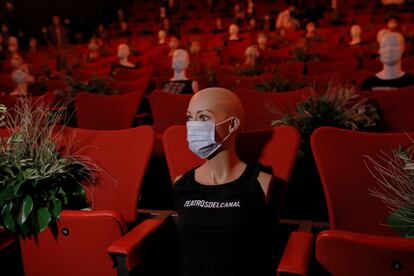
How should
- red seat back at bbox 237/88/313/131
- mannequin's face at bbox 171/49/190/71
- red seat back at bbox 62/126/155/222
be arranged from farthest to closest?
mannequin's face at bbox 171/49/190/71 < red seat back at bbox 237/88/313/131 < red seat back at bbox 62/126/155/222

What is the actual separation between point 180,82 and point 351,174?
2.48 meters

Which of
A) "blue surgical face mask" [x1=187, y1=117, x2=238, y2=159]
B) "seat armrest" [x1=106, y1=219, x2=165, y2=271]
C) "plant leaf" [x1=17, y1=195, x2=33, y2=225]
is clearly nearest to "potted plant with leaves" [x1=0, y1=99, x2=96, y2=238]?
"plant leaf" [x1=17, y1=195, x2=33, y2=225]

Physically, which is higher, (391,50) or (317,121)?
(391,50)

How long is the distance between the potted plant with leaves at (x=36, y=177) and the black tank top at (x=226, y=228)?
1.39ft

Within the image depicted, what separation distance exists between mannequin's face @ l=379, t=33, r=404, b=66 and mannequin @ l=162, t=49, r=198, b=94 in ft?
4.75

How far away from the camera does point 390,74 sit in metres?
3.40

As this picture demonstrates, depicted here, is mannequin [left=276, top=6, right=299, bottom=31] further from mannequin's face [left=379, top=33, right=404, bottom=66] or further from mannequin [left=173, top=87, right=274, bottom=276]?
mannequin [left=173, top=87, right=274, bottom=276]

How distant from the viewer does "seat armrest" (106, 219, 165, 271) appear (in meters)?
1.46

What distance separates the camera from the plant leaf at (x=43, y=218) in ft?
5.10

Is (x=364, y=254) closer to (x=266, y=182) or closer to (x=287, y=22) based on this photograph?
(x=266, y=182)

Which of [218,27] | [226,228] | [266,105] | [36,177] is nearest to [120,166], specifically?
[36,177]

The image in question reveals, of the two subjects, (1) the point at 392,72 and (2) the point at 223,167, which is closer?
(2) the point at 223,167

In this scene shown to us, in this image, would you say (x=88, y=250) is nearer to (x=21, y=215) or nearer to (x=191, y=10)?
(x=21, y=215)

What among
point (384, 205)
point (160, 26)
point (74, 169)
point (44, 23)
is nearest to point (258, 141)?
point (384, 205)
